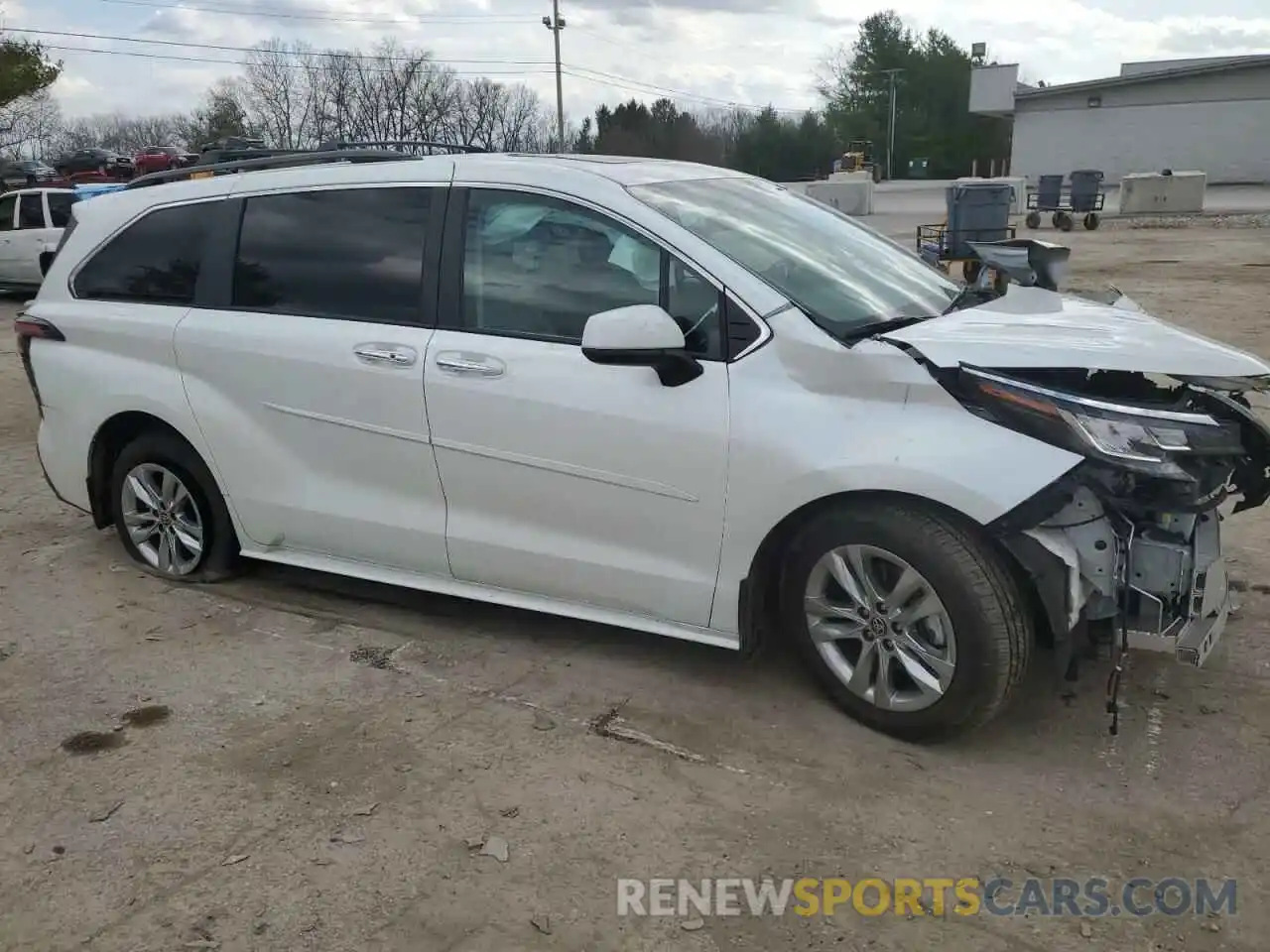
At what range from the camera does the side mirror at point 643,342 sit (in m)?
3.39

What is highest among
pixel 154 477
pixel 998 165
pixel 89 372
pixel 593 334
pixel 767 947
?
pixel 998 165

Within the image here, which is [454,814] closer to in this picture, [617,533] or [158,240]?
[617,533]

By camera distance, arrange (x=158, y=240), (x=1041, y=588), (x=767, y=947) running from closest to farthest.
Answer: (x=767, y=947), (x=1041, y=588), (x=158, y=240)

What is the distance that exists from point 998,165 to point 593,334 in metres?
71.2

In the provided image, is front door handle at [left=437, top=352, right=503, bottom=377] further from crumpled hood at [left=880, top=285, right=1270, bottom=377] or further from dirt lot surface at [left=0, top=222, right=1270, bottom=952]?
crumpled hood at [left=880, top=285, right=1270, bottom=377]

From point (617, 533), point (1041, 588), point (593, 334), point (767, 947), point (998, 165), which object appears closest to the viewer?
point (767, 947)

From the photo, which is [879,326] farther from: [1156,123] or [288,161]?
[1156,123]

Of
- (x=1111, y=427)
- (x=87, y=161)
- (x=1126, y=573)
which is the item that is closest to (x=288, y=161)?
(x=1111, y=427)

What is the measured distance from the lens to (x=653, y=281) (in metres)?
3.64

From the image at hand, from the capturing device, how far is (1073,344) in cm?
323

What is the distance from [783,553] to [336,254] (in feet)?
7.06

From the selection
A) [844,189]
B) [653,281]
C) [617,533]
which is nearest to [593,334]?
[653,281]

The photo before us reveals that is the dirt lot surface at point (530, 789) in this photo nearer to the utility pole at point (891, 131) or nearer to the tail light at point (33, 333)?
the tail light at point (33, 333)

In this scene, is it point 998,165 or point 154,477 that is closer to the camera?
point 154,477
